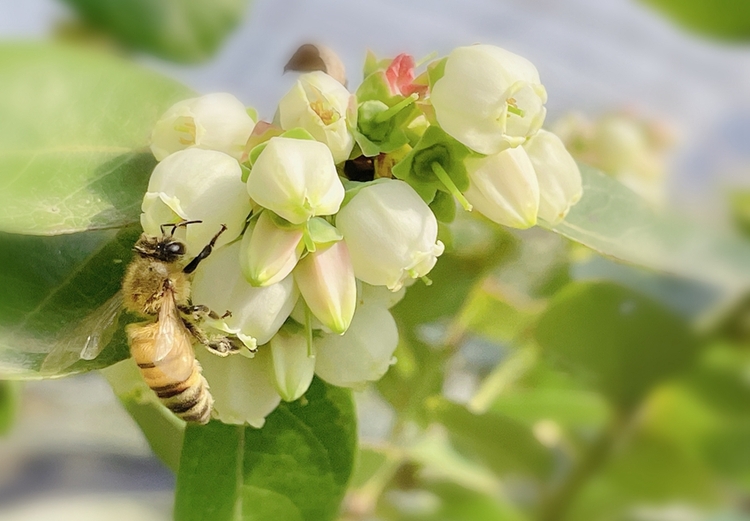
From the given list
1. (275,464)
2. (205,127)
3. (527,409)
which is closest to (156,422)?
(275,464)

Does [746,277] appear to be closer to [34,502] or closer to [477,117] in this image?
[477,117]

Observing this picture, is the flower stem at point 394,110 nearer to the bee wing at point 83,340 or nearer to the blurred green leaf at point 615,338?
the bee wing at point 83,340

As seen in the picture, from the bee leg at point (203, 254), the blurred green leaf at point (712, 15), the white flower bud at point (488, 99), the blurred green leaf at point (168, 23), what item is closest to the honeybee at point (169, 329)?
the bee leg at point (203, 254)

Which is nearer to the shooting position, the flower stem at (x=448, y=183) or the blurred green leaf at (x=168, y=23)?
the flower stem at (x=448, y=183)

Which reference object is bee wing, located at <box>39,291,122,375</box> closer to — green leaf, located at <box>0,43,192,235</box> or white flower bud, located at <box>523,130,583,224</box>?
green leaf, located at <box>0,43,192,235</box>

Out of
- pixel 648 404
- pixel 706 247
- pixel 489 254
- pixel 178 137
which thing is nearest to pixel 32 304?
pixel 178 137

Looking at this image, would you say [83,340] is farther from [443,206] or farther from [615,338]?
[615,338]
